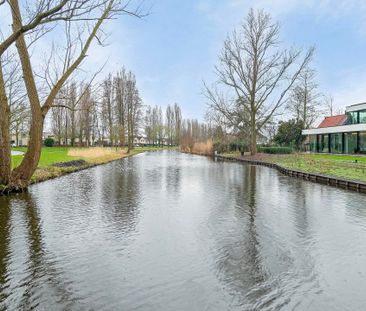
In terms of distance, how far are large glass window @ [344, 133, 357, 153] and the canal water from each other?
82.7 ft

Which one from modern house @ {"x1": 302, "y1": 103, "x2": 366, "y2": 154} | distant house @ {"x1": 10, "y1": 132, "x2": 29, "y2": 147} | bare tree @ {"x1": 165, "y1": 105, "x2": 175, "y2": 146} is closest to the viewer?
modern house @ {"x1": 302, "y1": 103, "x2": 366, "y2": 154}

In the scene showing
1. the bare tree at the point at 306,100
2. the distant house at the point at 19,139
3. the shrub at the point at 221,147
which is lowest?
the shrub at the point at 221,147

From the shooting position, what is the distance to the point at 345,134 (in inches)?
1356

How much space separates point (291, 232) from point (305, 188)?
7.32 meters

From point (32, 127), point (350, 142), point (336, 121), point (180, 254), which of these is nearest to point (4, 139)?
point (32, 127)

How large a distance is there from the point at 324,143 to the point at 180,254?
121 ft

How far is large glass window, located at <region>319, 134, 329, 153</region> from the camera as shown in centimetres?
3823

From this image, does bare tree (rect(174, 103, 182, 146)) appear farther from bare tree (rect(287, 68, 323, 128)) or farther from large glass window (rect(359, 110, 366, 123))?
large glass window (rect(359, 110, 366, 123))

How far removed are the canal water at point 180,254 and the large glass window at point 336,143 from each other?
89.4ft

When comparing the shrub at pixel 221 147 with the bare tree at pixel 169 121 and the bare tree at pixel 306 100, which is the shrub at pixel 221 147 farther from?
the bare tree at pixel 169 121

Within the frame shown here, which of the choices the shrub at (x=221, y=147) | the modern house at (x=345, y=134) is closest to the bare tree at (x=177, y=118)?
the shrub at (x=221, y=147)

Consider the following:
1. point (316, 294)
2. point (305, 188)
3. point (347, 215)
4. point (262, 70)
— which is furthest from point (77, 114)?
point (316, 294)

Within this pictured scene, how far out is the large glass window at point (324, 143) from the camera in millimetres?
38228

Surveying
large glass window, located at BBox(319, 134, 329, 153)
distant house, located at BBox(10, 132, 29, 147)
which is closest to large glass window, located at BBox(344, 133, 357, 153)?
large glass window, located at BBox(319, 134, 329, 153)
